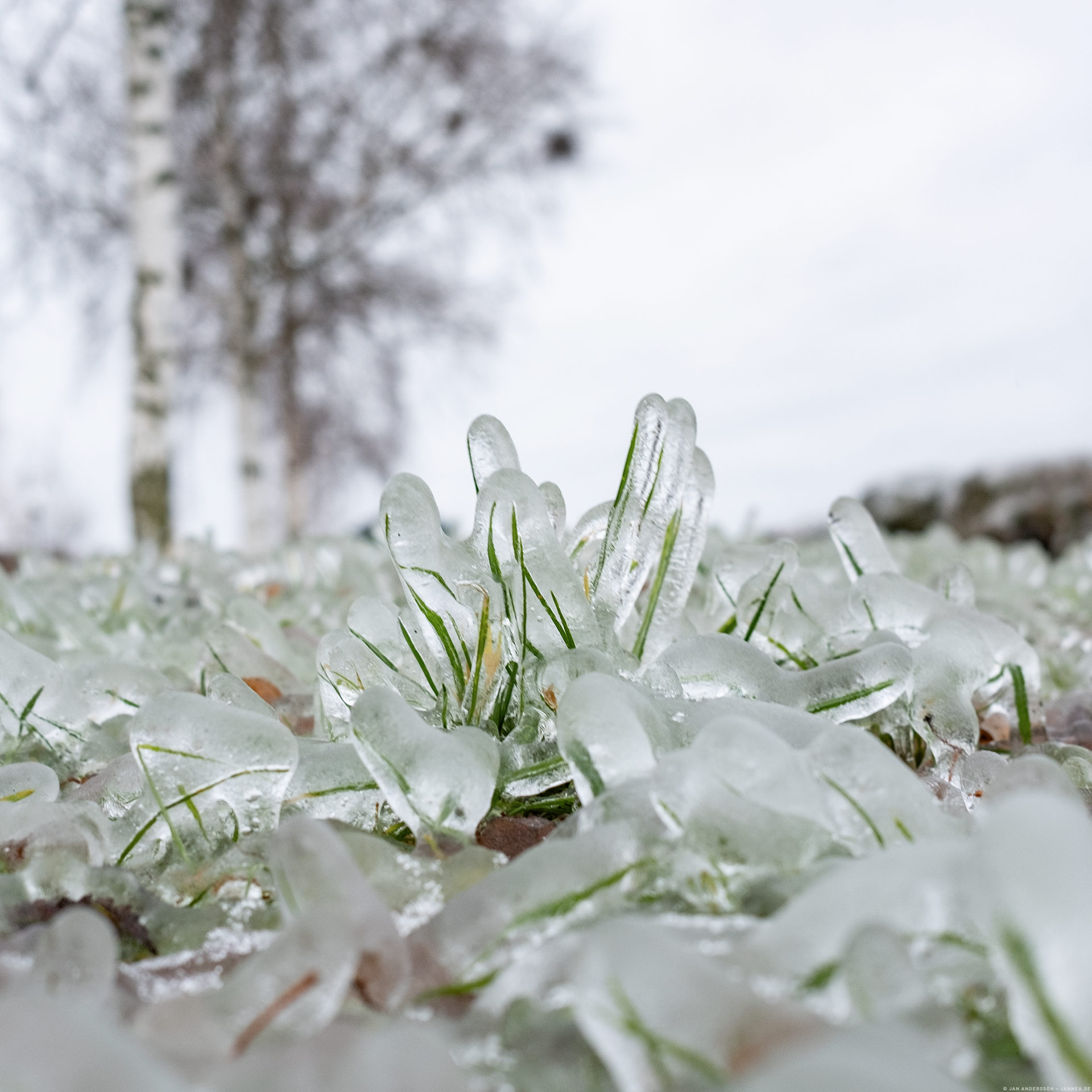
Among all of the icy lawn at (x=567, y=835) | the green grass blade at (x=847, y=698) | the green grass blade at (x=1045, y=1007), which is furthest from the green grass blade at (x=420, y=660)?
the green grass blade at (x=1045, y=1007)

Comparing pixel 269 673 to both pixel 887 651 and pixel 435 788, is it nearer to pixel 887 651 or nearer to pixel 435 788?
pixel 435 788

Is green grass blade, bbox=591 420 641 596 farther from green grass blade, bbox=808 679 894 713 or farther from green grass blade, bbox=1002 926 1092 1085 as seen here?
green grass blade, bbox=1002 926 1092 1085

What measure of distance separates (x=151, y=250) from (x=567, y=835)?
5.04 meters

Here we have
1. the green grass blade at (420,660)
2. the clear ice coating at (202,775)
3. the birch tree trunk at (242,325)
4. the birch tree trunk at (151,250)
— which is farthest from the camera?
the birch tree trunk at (242,325)

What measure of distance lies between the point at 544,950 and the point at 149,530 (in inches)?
183

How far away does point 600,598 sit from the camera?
2.60 feet

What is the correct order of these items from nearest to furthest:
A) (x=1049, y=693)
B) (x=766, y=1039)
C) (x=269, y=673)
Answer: (x=766, y=1039)
(x=269, y=673)
(x=1049, y=693)

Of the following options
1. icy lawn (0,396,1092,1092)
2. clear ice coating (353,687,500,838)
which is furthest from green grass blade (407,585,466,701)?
clear ice coating (353,687,500,838)

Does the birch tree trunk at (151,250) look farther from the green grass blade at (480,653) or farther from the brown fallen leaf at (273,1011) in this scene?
the brown fallen leaf at (273,1011)

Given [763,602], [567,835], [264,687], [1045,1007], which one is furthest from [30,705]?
[1045,1007]

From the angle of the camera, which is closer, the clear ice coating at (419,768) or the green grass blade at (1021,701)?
the clear ice coating at (419,768)

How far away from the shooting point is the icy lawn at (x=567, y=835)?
347mm

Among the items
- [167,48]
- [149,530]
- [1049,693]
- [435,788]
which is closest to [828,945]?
[435,788]

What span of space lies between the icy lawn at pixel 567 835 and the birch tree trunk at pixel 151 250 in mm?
4160
